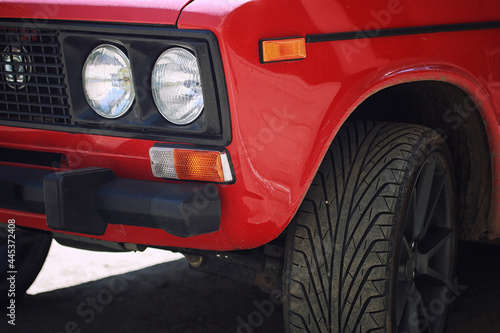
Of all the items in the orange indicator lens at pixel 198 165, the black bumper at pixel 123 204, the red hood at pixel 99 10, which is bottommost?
the black bumper at pixel 123 204

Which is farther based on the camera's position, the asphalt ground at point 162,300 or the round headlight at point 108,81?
the asphalt ground at point 162,300

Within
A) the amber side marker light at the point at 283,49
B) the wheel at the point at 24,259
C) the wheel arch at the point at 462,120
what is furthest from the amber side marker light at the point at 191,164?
the wheel at the point at 24,259

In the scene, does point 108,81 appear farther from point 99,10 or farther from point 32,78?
point 32,78

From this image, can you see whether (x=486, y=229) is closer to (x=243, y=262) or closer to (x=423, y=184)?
(x=423, y=184)

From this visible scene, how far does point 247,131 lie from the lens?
1.79m

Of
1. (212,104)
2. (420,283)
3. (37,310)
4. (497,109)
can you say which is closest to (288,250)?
(212,104)

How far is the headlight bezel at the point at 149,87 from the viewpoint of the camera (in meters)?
1.76

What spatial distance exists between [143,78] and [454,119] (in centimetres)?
127

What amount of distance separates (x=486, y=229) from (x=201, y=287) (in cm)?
147

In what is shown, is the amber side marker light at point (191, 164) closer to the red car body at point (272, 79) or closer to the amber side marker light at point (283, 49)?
the red car body at point (272, 79)

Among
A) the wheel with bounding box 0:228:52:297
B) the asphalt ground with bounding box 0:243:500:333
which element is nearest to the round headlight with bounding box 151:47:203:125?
the asphalt ground with bounding box 0:243:500:333

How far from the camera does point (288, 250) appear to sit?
6.87 ft

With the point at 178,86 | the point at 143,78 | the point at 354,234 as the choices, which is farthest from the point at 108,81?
the point at 354,234

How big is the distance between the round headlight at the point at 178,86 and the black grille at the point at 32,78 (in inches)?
13.4
